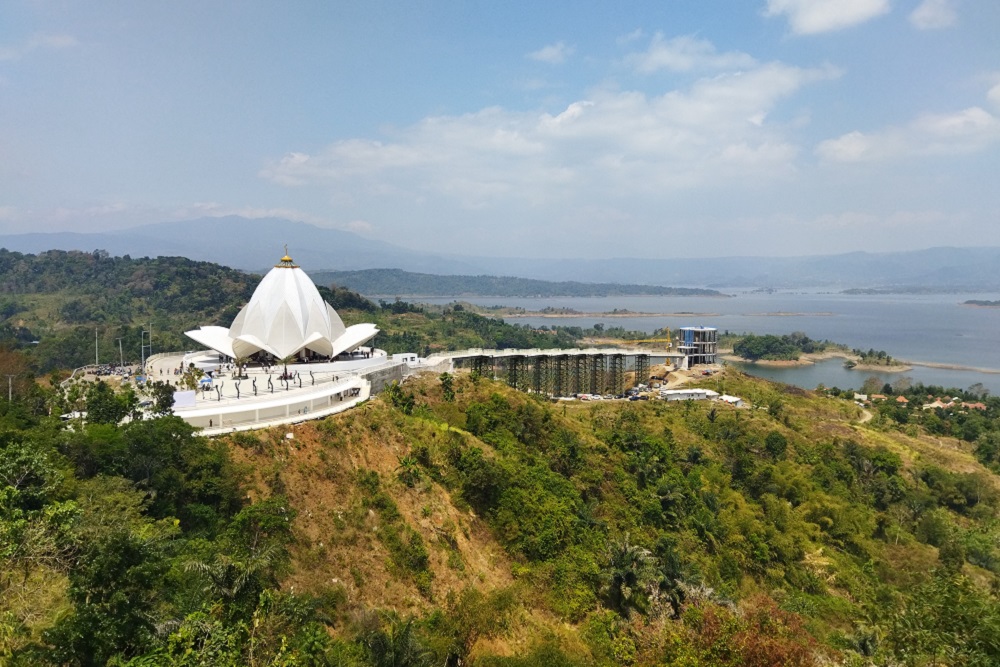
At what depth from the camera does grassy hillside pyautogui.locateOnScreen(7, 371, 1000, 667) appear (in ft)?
28.9

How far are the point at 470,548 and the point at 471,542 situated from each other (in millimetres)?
291

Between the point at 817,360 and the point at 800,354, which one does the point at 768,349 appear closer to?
the point at 800,354

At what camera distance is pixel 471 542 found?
1736cm

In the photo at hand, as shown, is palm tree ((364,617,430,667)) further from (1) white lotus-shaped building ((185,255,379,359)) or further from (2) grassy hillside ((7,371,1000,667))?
(1) white lotus-shaped building ((185,255,379,359))

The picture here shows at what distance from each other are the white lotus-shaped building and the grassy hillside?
6548mm

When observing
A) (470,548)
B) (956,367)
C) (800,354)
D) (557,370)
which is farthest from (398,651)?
(956,367)

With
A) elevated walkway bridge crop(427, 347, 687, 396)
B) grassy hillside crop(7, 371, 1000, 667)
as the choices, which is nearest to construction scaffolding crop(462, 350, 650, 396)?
elevated walkway bridge crop(427, 347, 687, 396)

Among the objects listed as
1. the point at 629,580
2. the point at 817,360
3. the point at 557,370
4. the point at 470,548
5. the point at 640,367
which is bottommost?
the point at 817,360

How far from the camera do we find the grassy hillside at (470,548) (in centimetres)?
880

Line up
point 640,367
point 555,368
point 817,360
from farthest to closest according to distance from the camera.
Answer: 1. point 817,360
2. point 640,367
3. point 555,368

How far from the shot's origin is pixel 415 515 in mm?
16812

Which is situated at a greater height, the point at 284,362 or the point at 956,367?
the point at 284,362

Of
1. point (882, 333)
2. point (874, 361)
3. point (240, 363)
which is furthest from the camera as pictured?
point (882, 333)

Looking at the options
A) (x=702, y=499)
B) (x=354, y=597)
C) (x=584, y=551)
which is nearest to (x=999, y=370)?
(x=702, y=499)
